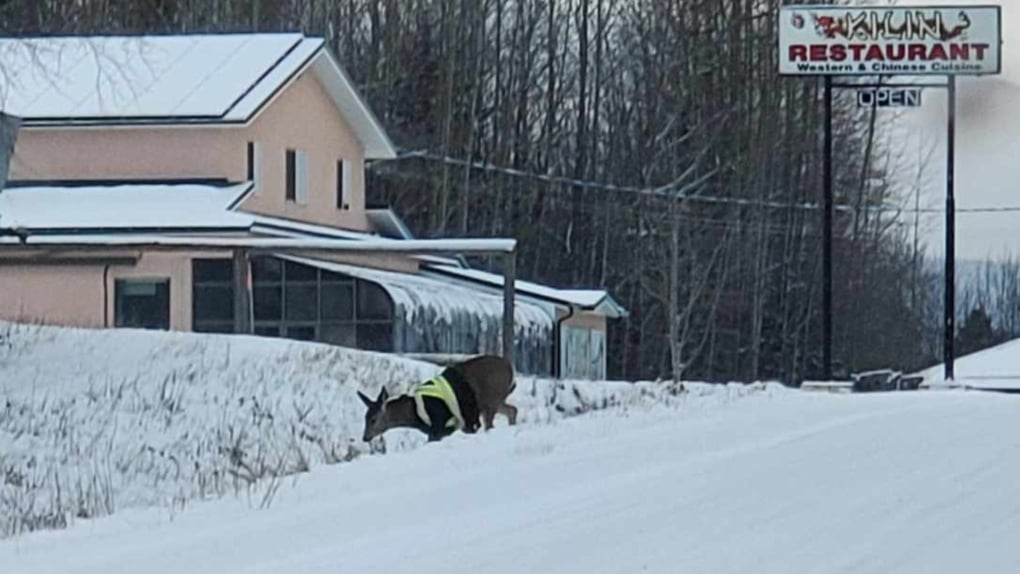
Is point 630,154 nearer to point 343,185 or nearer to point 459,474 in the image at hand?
point 343,185

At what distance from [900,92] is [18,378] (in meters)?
23.2

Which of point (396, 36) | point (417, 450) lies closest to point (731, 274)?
point (396, 36)

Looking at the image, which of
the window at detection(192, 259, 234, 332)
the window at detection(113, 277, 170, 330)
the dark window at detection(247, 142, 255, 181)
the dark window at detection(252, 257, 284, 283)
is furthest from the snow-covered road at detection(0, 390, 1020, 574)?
the dark window at detection(247, 142, 255, 181)

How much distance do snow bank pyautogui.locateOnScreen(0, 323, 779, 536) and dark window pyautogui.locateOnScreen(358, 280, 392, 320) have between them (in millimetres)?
16075

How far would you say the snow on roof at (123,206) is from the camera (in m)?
38.3

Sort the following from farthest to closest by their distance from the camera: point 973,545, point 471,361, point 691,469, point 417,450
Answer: point 471,361 < point 417,450 < point 691,469 < point 973,545

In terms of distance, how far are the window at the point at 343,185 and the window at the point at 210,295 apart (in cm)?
929

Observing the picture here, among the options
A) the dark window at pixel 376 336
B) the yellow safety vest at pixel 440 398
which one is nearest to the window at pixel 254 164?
the dark window at pixel 376 336

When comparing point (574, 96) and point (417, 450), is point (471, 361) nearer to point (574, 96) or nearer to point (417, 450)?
point (417, 450)

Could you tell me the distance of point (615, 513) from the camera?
11070 mm

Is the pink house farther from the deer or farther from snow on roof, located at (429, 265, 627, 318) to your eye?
the deer

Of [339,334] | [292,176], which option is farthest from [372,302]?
[292,176]

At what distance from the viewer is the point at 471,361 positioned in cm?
1817

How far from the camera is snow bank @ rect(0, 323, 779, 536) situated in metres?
16.9
